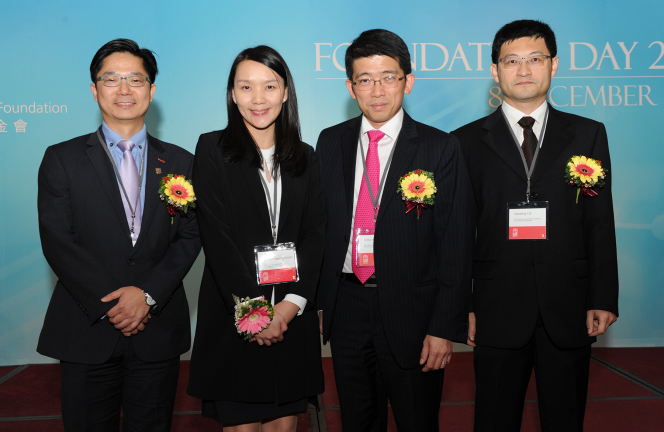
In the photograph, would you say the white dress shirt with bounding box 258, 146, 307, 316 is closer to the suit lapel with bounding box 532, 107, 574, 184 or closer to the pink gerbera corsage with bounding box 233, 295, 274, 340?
the pink gerbera corsage with bounding box 233, 295, 274, 340

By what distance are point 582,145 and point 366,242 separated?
105cm

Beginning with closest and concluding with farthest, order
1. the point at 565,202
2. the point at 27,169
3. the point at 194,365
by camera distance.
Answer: the point at 194,365 → the point at 565,202 → the point at 27,169

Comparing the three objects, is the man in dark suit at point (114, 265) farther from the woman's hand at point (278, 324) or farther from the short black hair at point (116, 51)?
the woman's hand at point (278, 324)

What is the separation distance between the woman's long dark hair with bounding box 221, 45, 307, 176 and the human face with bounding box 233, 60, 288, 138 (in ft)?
0.09

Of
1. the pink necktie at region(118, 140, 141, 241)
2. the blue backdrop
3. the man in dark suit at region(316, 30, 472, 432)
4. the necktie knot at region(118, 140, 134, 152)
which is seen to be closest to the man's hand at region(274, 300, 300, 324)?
the man in dark suit at region(316, 30, 472, 432)

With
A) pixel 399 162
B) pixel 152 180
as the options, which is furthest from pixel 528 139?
pixel 152 180

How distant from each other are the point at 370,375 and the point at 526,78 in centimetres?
146

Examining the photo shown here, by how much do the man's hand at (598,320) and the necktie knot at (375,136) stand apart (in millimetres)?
1180

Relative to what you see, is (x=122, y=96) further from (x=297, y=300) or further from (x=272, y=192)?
(x=297, y=300)

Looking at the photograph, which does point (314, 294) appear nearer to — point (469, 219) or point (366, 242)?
point (366, 242)

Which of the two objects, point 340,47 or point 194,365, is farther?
point 340,47

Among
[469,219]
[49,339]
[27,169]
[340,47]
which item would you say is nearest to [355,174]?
[469,219]

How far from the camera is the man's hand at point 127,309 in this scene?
2008 mm

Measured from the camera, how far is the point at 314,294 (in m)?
2.06
